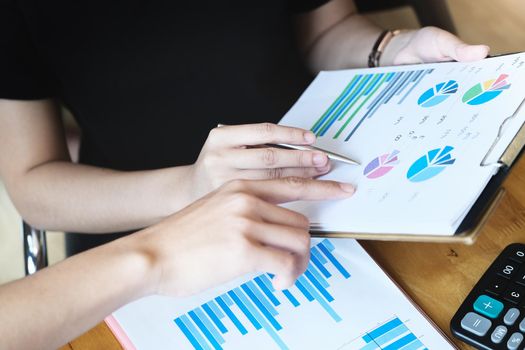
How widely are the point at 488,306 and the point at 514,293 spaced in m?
0.03

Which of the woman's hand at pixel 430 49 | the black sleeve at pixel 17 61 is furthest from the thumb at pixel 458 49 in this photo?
the black sleeve at pixel 17 61

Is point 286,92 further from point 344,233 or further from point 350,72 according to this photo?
point 344,233

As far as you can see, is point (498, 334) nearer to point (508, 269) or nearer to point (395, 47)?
point (508, 269)

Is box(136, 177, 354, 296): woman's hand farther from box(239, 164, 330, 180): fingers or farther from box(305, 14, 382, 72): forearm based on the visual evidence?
box(305, 14, 382, 72): forearm

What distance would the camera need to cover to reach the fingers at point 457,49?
2.30 ft

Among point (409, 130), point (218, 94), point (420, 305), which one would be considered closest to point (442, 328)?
point (420, 305)

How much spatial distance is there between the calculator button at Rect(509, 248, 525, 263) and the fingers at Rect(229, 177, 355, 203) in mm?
165

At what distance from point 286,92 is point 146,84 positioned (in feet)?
0.72

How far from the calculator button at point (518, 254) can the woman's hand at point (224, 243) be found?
0.20 meters

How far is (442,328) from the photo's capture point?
0.59 metres

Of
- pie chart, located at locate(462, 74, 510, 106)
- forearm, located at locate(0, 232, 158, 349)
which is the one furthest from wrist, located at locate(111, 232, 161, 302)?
pie chart, located at locate(462, 74, 510, 106)

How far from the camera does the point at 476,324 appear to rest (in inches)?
22.0

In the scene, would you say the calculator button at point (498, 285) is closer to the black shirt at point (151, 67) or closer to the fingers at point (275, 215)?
the fingers at point (275, 215)

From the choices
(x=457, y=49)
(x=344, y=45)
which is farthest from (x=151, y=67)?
(x=457, y=49)
